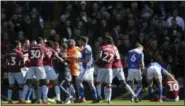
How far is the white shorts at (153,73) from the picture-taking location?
25.2 m

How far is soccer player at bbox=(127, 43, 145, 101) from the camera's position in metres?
24.9

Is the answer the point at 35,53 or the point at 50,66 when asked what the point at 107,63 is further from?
the point at 35,53

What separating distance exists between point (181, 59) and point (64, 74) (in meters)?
4.77

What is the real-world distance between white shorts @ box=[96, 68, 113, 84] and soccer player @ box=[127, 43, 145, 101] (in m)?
1.56

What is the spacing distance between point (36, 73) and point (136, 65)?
10.8 feet

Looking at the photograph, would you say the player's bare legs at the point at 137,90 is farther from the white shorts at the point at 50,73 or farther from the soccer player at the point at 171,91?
the white shorts at the point at 50,73

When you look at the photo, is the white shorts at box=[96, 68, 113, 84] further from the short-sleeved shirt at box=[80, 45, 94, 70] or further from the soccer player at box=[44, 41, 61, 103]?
the soccer player at box=[44, 41, 61, 103]

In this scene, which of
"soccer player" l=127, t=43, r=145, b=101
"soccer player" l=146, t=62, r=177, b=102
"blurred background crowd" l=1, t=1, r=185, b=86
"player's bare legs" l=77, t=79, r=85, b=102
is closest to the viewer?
Result: "player's bare legs" l=77, t=79, r=85, b=102

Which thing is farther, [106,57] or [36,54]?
[36,54]

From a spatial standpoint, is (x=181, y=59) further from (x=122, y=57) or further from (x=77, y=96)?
(x=77, y=96)

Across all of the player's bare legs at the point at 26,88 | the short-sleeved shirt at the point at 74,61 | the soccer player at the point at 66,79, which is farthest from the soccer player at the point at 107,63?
the player's bare legs at the point at 26,88

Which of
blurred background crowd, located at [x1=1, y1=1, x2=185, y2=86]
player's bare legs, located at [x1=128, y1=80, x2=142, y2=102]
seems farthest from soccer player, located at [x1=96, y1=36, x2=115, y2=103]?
blurred background crowd, located at [x1=1, y1=1, x2=185, y2=86]

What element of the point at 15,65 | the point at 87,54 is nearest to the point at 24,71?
the point at 15,65

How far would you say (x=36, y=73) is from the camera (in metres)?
23.9
